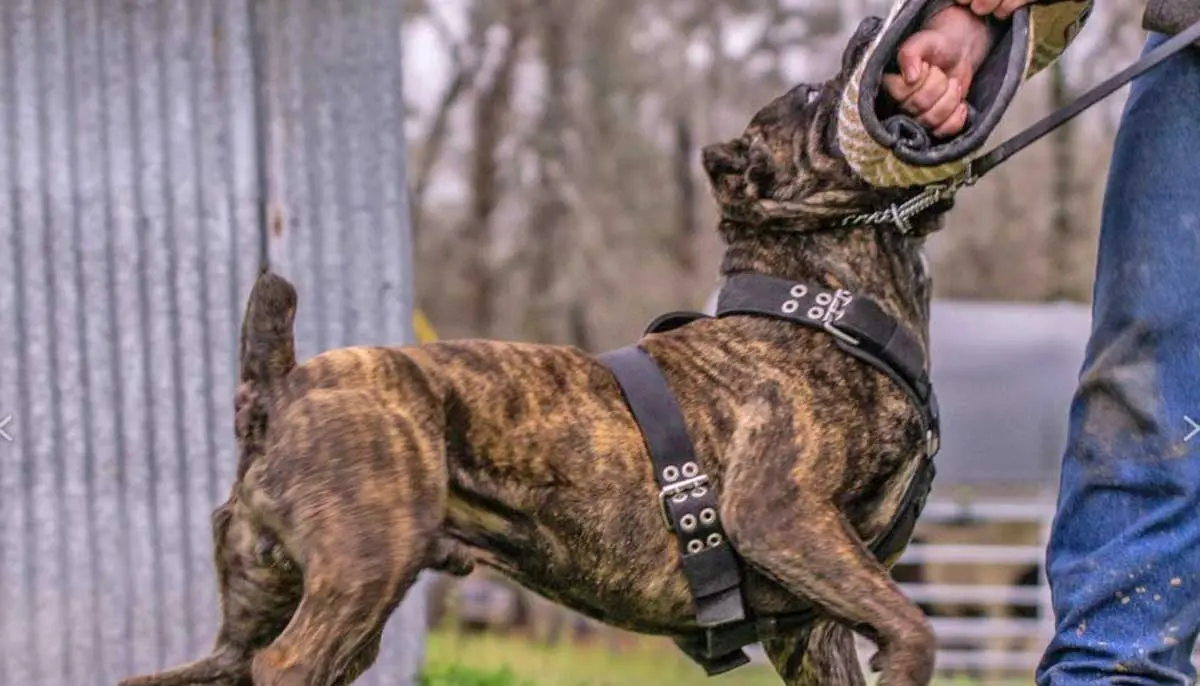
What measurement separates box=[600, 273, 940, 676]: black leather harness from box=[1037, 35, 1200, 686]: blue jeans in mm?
370

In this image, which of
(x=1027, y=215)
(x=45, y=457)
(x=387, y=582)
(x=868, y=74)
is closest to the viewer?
(x=387, y=582)

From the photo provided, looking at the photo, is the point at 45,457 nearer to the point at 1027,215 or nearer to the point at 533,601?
the point at 533,601

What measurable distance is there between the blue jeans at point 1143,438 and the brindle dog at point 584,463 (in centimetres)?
43

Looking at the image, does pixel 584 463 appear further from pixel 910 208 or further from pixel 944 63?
pixel 944 63

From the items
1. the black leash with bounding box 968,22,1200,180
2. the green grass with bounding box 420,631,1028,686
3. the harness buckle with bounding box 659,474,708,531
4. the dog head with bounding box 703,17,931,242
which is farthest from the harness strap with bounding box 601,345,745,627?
the green grass with bounding box 420,631,1028,686

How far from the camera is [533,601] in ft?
53.9

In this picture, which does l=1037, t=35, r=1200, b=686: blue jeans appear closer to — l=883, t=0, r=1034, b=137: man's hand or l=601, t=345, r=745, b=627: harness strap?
l=883, t=0, r=1034, b=137: man's hand

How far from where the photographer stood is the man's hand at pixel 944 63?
3.09m

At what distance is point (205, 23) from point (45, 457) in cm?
150

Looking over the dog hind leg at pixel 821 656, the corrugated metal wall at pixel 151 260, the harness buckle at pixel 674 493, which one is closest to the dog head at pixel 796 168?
the harness buckle at pixel 674 493

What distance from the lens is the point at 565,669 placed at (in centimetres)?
813

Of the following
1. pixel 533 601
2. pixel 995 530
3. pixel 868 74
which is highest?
pixel 868 74

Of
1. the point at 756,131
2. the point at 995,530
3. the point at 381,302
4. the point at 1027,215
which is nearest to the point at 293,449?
the point at 756,131

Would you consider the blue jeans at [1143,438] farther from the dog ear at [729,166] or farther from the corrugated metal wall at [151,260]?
the corrugated metal wall at [151,260]
